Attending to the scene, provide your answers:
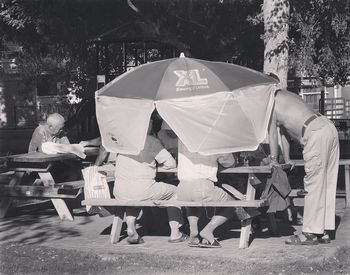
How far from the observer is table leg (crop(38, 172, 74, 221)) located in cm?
884

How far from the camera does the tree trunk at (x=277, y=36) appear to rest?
9844mm

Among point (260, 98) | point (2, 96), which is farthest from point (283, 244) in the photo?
point (2, 96)

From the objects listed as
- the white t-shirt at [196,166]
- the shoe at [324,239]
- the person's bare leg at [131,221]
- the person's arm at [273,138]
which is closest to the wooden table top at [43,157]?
the person's bare leg at [131,221]

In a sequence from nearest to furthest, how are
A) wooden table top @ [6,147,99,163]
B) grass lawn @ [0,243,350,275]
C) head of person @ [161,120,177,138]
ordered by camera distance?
grass lawn @ [0,243,350,275] < head of person @ [161,120,177,138] < wooden table top @ [6,147,99,163]

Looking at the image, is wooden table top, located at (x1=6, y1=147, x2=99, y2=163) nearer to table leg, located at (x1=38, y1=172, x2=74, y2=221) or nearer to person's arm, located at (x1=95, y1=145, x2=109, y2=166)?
table leg, located at (x1=38, y1=172, x2=74, y2=221)

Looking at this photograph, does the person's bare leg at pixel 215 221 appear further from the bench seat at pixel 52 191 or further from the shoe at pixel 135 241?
the bench seat at pixel 52 191

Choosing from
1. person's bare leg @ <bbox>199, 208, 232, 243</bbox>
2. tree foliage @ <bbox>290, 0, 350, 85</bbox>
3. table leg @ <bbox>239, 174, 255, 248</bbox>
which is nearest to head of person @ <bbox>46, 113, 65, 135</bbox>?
person's bare leg @ <bbox>199, 208, 232, 243</bbox>

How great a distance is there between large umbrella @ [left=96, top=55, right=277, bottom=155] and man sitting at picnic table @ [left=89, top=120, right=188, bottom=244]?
0.20 m

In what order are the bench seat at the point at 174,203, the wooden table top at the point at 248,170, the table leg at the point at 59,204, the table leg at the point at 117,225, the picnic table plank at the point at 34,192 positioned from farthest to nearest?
the table leg at the point at 59,204
the picnic table plank at the point at 34,192
the table leg at the point at 117,225
the wooden table top at the point at 248,170
the bench seat at the point at 174,203

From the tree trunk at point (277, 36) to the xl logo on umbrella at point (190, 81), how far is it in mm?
3164

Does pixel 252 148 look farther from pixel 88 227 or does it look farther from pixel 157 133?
pixel 88 227

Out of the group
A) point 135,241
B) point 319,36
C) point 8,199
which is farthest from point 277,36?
point 8,199

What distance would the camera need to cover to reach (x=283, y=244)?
6.97 meters

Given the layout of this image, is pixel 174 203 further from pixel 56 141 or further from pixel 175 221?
A: pixel 56 141
